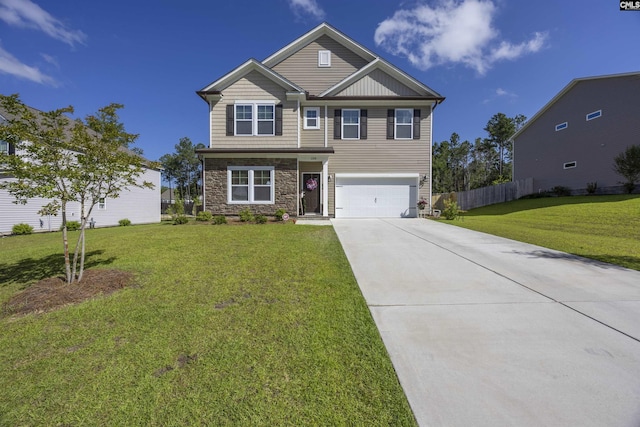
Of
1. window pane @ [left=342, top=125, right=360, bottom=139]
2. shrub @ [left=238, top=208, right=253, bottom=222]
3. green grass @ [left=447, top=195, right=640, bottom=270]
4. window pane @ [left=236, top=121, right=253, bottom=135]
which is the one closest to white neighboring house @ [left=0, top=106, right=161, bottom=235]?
shrub @ [left=238, top=208, right=253, bottom=222]

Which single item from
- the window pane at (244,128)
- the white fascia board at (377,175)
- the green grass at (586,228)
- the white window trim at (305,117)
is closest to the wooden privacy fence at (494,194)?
the green grass at (586,228)

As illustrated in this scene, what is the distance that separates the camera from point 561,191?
19.5m

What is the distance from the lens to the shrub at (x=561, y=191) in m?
19.3

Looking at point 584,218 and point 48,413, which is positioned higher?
point 584,218

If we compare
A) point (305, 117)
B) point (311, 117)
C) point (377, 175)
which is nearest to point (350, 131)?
point (311, 117)

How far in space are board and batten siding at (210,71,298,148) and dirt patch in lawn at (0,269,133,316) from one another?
9734 mm

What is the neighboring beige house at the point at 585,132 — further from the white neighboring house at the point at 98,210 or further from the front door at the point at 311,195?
the white neighboring house at the point at 98,210

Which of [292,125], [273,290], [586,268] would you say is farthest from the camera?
[292,125]

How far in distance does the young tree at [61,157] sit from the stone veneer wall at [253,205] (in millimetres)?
8398

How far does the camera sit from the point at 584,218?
39.3 ft

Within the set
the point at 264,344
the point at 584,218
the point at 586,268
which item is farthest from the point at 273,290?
the point at 584,218

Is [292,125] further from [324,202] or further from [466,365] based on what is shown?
[466,365]

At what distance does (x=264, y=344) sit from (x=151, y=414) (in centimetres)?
99

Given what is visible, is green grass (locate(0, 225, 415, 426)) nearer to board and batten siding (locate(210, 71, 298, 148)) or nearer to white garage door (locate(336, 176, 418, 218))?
board and batten siding (locate(210, 71, 298, 148))
